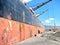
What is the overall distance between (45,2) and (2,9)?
74.7 ft

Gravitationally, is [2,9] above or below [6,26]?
above

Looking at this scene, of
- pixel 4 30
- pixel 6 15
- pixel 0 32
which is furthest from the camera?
pixel 6 15

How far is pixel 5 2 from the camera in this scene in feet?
15.1

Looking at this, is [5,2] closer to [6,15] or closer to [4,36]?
[6,15]

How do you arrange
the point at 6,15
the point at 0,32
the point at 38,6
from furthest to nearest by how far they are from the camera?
the point at 38,6
the point at 6,15
the point at 0,32

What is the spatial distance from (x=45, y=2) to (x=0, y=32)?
2332 cm

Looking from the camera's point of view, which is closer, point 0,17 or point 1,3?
point 0,17

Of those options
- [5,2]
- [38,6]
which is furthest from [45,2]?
[5,2]

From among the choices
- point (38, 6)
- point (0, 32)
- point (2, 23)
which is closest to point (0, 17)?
point (2, 23)

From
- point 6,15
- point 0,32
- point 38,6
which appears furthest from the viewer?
point 38,6

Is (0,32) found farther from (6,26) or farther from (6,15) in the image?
(6,15)

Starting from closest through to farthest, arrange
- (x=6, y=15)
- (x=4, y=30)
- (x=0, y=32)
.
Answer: (x=0, y=32)
(x=4, y=30)
(x=6, y=15)

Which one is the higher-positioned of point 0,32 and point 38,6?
point 38,6

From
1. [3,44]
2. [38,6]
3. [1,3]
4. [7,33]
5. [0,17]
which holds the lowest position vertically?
[3,44]
